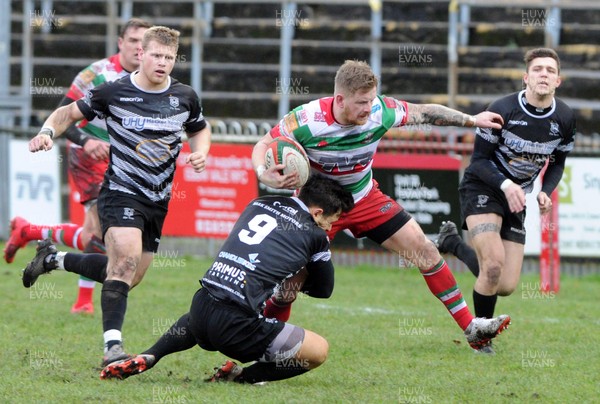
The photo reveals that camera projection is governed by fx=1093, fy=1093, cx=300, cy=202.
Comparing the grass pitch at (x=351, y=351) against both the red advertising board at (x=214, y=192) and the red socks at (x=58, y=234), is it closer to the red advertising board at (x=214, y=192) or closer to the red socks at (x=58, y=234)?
the red socks at (x=58, y=234)

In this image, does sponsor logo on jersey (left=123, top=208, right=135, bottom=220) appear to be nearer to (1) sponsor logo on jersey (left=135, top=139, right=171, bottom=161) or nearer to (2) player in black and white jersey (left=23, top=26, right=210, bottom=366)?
(2) player in black and white jersey (left=23, top=26, right=210, bottom=366)

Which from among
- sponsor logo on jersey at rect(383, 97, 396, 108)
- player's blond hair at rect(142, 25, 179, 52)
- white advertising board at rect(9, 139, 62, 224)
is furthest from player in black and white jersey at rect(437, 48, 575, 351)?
white advertising board at rect(9, 139, 62, 224)

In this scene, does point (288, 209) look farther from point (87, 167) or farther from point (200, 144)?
point (87, 167)

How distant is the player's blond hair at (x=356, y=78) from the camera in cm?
666

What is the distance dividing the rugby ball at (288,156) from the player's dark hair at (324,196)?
0.23ft

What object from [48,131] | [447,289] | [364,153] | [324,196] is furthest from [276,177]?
[447,289]

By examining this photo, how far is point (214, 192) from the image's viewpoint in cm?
1382

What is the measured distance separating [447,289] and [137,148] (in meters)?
2.35

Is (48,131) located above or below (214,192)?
above

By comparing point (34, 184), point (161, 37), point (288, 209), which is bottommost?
point (34, 184)

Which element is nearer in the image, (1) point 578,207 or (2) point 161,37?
(2) point 161,37

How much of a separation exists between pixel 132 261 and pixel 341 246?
685cm

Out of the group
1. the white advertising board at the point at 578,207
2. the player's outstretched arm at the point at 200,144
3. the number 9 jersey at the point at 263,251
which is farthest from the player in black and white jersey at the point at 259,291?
the white advertising board at the point at 578,207

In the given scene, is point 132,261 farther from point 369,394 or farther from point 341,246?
point 341,246
